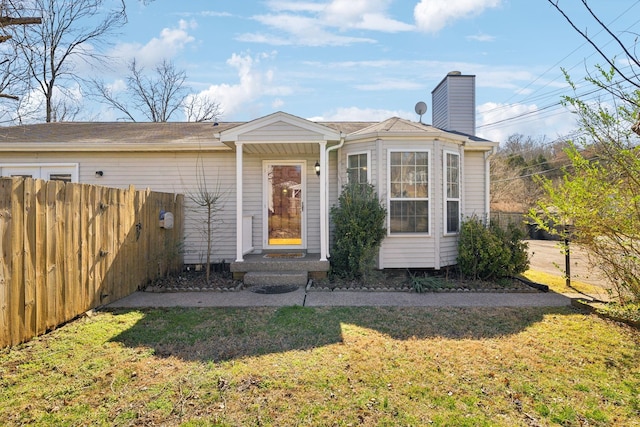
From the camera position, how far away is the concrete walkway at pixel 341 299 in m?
5.31

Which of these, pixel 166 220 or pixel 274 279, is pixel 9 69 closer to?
pixel 166 220

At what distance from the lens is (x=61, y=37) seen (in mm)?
13906

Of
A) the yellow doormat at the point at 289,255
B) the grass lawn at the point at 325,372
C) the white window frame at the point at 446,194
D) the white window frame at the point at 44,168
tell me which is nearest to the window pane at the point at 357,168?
the white window frame at the point at 446,194

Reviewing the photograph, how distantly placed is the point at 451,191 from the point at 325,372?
5.50 metres

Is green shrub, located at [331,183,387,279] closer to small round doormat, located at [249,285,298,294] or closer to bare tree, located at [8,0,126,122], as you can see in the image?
small round doormat, located at [249,285,298,294]

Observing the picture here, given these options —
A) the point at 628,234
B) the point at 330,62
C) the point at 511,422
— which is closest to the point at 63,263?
the point at 511,422

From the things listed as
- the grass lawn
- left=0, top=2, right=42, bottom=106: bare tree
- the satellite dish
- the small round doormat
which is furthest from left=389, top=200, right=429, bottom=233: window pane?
left=0, top=2, right=42, bottom=106: bare tree

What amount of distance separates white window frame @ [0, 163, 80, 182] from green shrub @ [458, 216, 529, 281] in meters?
8.77

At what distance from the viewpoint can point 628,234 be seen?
3705 mm

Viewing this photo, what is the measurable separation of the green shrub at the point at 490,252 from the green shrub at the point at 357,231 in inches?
67.9

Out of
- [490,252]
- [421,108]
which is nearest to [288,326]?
[490,252]

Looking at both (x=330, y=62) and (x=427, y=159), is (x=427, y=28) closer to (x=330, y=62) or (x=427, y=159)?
(x=330, y=62)

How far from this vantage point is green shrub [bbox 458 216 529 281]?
662 centimetres

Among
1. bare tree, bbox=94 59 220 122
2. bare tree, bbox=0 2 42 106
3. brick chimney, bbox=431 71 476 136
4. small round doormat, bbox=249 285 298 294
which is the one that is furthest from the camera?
bare tree, bbox=94 59 220 122
